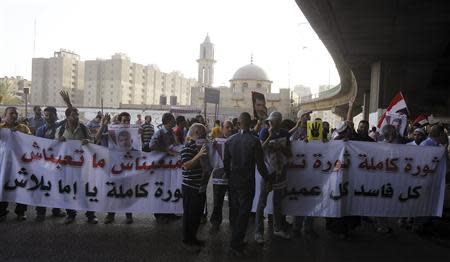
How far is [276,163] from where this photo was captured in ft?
22.7

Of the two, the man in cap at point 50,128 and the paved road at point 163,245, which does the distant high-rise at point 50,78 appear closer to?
the man in cap at point 50,128

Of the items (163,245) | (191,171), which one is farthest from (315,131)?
(163,245)

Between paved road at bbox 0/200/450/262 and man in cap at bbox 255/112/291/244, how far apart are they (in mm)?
321

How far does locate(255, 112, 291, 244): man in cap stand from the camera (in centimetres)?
672

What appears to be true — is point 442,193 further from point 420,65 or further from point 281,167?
point 420,65

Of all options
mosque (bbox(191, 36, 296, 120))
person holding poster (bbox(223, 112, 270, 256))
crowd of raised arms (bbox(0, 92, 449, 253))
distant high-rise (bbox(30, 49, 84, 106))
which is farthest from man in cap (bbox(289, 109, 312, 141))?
distant high-rise (bbox(30, 49, 84, 106))

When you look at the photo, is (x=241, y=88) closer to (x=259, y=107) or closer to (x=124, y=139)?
(x=259, y=107)

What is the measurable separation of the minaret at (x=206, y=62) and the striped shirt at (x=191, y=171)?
120 m

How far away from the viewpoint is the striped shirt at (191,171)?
6004mm

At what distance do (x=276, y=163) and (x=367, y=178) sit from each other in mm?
1572

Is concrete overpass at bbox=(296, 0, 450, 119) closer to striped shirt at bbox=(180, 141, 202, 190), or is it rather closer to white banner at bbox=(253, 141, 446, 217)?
white banner at bbox=(253, 141, 446, 217)

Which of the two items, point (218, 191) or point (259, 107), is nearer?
point (218, 191)

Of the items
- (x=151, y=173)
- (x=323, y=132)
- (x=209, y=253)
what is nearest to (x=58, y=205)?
(x=151, y=173)

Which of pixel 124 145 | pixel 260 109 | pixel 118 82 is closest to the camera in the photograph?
pixel 124 145
